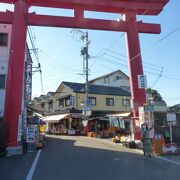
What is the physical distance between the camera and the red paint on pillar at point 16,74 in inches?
717

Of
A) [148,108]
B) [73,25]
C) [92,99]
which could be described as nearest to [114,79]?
[92,99]

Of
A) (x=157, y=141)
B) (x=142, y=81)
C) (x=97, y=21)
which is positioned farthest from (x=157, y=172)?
(x=97, y=21)

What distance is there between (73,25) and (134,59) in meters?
4.95

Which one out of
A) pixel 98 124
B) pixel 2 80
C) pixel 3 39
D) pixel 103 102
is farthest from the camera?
pixel 103 102

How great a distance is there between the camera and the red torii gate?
61.0 ft

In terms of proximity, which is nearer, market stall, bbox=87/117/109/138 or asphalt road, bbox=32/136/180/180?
asphalt road, bbox=32/136/180/180

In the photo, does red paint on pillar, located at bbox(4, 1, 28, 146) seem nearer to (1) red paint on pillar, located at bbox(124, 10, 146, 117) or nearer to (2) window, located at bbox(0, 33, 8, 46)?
(2) window, located at bbox(0, 33, 8, 46)

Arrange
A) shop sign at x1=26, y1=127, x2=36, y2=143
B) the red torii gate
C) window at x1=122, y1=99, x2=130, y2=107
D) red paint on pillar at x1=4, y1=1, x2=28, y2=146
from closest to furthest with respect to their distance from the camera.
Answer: red paint on pillar at x1=4, y1=1, x2=28, y2=146, the red torii gate, shop sign at x1=26, y1=127, x2=36, y2=143, window at x1=122, y1=99, x2=130, y2=107

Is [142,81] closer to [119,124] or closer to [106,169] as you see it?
[106,169]

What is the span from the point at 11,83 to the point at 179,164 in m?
11.1

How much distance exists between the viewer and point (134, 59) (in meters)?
21.2

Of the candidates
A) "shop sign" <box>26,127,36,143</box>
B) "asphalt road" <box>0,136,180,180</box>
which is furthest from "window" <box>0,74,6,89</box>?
"asphalt road" <box>0,136,180,180</box>

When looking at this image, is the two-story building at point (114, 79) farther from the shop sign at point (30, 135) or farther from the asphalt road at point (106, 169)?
the asphalt road at point (106, 169)

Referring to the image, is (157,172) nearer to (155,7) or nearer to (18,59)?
(18,59)
